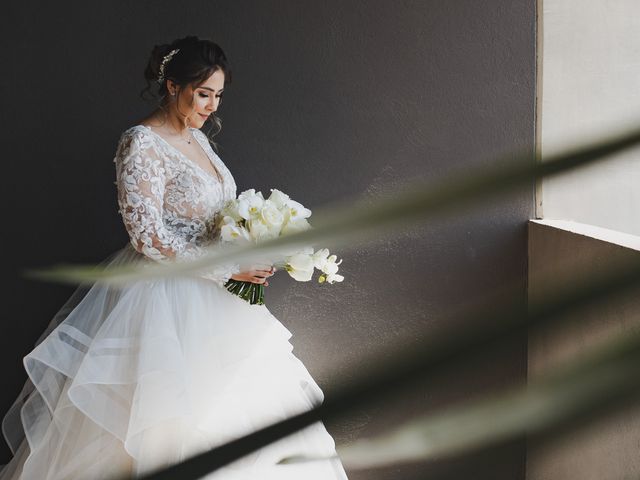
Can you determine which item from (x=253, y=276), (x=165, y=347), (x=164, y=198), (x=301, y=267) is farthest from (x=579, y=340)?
(x=164, y=198)

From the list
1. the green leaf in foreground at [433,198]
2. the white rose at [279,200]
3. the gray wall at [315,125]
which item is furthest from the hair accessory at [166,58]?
the green leaf in foreground at [433,198]

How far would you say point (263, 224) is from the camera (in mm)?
2174

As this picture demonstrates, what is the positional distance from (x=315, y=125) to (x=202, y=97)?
547 mm

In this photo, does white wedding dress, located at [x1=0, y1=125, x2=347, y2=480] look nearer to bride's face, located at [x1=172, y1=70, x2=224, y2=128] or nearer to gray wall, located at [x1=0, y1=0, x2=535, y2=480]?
bride's face, located at [x1=172, y1=70, x2=224, y2=128]

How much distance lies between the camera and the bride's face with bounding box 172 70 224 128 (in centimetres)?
227

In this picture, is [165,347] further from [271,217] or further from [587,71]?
[587,71]

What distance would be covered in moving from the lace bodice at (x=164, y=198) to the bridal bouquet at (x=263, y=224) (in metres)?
0.07

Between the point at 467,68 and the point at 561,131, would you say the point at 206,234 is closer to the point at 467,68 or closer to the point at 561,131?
the point at 467,68

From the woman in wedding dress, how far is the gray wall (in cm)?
35

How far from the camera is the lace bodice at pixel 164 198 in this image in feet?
7.09

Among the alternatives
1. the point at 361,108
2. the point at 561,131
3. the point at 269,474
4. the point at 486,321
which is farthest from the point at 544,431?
the point at 561,131

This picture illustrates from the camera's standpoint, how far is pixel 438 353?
0.34 feet

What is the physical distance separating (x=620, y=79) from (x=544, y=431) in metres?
2.94

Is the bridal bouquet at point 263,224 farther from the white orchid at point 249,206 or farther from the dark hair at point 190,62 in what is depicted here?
the dark hair at point 190,62
